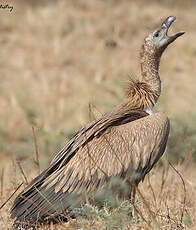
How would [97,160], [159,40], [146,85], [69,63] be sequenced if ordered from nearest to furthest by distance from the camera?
1. [97,160]
2. [146,85]
3. [159,40]
4. [69,63]

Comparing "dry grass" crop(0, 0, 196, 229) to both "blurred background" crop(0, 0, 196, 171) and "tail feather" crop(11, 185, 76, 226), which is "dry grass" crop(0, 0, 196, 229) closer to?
"blurred background" crop(0, 0, 196, 171)

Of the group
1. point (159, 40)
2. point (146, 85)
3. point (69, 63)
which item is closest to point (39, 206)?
point (146, 85)

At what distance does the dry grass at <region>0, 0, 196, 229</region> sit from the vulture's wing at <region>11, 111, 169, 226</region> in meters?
4.87

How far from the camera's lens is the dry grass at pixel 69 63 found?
41.2 feet

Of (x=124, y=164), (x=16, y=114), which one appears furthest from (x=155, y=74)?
(x=16, y=114)

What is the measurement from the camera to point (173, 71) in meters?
15.9

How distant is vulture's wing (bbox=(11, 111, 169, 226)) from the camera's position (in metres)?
4.96

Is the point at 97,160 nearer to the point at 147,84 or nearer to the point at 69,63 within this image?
the point at 147,84

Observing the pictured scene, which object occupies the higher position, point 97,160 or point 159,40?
point 159,40

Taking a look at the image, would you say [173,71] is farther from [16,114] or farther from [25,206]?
[25,206]

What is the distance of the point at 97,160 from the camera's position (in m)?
5.08

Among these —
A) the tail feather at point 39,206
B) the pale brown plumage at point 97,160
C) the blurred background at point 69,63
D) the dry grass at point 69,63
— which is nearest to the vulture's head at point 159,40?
the pale brown plumage at point 97,160

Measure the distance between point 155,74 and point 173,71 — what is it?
10178 mm

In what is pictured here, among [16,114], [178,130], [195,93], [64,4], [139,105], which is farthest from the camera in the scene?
[64,4]
